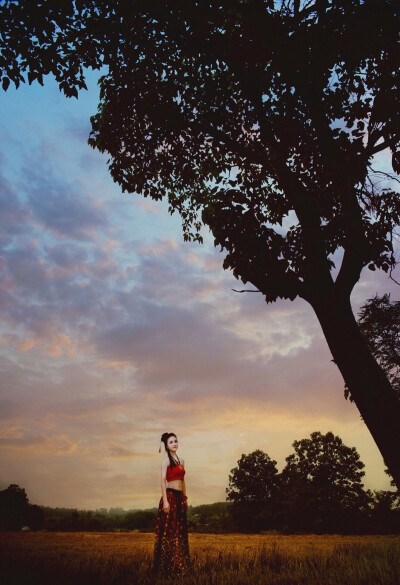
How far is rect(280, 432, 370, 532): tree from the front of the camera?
37625mm

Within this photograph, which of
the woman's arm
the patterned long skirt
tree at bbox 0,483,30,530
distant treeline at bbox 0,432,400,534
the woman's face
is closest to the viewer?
the patterned long skirt

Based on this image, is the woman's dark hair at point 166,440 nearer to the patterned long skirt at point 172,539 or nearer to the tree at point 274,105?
the patterned long skirt at point 172,539

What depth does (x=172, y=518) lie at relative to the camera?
7.04 m

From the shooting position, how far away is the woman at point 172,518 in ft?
21.3

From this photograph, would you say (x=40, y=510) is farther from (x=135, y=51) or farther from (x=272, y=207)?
(x=135, y=51)

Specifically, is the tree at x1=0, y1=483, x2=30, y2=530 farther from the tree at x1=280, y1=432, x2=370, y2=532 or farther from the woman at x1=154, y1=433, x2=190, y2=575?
the tree at x1=280, y1=432, x2=370, y2=532

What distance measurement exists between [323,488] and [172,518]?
3909cm

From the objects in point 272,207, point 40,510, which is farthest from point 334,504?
point 272,207

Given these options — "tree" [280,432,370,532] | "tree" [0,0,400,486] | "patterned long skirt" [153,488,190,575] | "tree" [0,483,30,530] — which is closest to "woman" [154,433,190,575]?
"patterned long skirt" [153,488,190,575]

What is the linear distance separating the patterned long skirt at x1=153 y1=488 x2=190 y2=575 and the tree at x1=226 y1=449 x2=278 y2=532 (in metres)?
40.9

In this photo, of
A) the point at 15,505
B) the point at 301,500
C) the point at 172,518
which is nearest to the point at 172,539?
the point at 172,518

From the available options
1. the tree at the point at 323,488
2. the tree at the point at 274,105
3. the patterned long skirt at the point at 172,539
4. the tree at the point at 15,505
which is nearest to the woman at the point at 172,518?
the patterned long skirt at the point at 172,539

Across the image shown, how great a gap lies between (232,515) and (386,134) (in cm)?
5020

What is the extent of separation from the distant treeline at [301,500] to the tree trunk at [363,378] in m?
27.8
